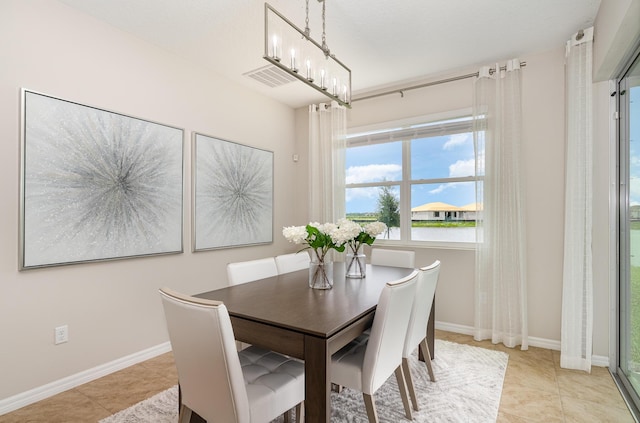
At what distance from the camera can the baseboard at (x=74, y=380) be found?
2.08 metres

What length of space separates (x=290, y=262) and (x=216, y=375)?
1617 mm

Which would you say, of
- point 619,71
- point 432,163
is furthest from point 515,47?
point 432,163

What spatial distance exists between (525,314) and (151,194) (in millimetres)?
3440

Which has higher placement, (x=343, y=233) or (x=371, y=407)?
(x=343, y=233)

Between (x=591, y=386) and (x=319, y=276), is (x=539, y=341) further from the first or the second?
(x=319, y=276)

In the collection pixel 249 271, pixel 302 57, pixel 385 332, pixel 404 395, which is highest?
pixel 302 57

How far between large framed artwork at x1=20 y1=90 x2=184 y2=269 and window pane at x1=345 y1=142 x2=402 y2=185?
2.06 meters

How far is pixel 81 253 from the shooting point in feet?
7.86

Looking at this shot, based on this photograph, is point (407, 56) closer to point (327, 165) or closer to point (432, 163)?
point (432, 163)

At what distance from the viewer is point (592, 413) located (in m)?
2.05

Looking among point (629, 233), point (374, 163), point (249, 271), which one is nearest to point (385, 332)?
point (249, 271)

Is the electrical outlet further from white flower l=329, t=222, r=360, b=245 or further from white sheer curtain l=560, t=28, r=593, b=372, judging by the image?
white sheer curtain l=560, t=28, r=593, b=372

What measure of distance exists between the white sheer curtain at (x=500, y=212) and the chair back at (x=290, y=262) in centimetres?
167

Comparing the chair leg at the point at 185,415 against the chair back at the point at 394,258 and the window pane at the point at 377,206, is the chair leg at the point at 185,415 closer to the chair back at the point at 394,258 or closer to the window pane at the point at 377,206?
the chair back at the point at 394,258
